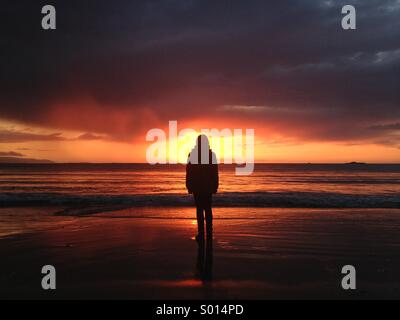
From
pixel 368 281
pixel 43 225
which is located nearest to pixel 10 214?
pixel 43 225

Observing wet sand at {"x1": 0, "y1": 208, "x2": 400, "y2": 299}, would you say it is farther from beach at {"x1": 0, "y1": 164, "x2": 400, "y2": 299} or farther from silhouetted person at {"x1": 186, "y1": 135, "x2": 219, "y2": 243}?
silhouetted person at {"x1": 186, "y1": 135, "x2": 219, "y2": 243}

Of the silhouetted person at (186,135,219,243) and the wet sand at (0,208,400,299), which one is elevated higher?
the silhouetted person at (186,135,219,243)

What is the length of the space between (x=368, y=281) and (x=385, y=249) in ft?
8.34

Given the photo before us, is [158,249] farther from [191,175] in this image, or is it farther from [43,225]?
[43,225]

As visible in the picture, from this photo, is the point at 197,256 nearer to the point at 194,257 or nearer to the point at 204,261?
the point at 194,257

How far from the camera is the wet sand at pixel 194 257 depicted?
5.05m

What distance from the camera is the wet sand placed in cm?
505

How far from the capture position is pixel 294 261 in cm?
657

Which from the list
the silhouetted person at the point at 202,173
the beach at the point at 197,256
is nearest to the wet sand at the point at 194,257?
the beach at the point at 197,256

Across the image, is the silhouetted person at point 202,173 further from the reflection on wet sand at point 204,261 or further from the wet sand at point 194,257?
the wet sand at point 194,257

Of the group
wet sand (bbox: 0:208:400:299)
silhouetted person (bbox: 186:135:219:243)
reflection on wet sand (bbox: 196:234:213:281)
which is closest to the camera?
wet sand (bbox: 0:208:400:299)

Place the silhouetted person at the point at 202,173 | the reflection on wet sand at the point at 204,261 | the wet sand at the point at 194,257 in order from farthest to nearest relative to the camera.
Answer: the silhouetted person at the point at 202,173
the reflection on wet sand at the point at 204,261
the wet sand at the point at 194,257

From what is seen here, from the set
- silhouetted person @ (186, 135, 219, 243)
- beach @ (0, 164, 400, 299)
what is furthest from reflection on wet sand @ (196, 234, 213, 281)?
silhouetted person @ (186, 135, 219, 243)

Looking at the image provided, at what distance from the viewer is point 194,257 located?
683 centimetres
